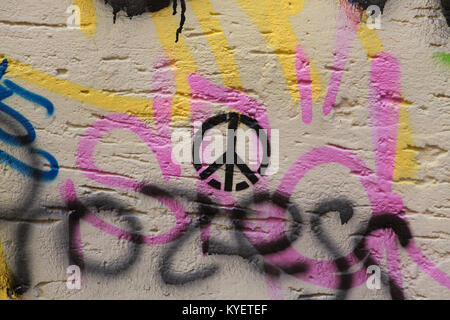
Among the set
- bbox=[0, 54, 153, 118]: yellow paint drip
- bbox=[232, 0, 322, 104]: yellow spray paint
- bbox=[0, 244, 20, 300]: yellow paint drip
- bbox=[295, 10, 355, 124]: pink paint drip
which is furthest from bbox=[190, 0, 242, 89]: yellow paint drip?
bbox=[0, 244, 20, 300]: yellow paint drip

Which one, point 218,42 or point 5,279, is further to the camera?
point 5,279

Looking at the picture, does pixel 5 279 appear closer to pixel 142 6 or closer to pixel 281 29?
pixel 142 6

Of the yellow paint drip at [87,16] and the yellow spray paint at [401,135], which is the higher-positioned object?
the yellow paint drip at [87,16]

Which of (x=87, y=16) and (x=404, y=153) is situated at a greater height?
(x=87, y=16)

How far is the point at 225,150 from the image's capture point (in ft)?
5.21

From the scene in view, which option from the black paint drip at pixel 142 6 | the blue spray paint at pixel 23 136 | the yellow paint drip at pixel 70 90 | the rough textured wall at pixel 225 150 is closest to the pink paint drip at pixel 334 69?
the rough textured wall at pixel 225 150

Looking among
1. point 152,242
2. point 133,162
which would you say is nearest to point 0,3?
point 133,162

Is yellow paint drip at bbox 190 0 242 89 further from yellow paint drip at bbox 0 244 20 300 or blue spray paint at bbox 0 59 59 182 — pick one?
yellow paint drip at bbox 0 244 20 300

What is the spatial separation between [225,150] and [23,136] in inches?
29.3

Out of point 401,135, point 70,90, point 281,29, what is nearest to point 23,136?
point 70,90

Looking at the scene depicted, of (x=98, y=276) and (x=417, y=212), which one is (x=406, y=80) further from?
(x=98, y=276)

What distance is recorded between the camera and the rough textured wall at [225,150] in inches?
60.1

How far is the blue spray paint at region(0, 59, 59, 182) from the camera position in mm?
1613

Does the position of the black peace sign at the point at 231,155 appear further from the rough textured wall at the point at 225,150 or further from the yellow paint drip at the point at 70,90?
the yellow paint drip at the point at 70,90
